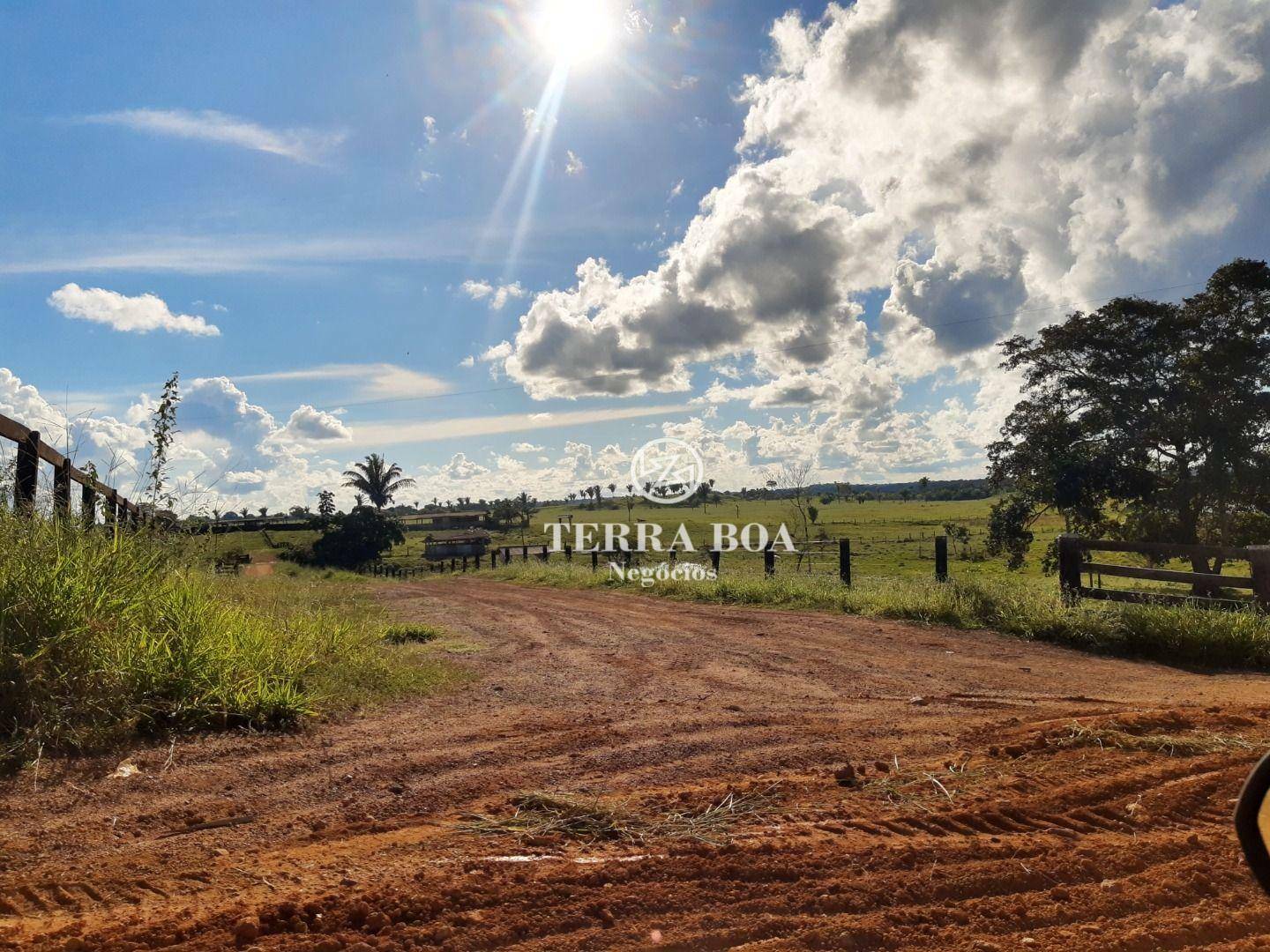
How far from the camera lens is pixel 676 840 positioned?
10.3 feet

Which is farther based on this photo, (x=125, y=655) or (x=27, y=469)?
(x=27, y=469)

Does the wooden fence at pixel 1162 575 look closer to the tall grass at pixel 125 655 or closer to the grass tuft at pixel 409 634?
the grass tuft at pixel 409 634

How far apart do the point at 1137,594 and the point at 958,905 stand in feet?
29.5

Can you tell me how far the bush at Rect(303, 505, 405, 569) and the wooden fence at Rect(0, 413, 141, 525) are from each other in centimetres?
3788

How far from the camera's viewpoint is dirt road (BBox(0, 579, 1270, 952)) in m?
2.44

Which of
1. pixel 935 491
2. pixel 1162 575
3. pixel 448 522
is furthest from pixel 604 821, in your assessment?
pixel 935 491

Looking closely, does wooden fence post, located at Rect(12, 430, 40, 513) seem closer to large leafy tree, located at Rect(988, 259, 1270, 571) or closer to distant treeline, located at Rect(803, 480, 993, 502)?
large leafy tree, located at Rect(988, 259, 1270, 571)

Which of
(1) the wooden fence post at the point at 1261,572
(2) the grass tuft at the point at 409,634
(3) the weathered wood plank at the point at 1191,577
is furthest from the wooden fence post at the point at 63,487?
(1) the wooden fence post at the point at 1261,572

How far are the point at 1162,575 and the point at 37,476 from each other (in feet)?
40.4

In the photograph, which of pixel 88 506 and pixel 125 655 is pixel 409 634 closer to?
pixel 88 506

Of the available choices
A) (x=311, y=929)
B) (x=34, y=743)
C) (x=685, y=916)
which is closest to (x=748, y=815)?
(x=685, y=916)

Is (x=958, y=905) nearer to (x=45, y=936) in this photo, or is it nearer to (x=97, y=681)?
(x=45, y=936)

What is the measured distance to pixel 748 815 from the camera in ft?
11.2

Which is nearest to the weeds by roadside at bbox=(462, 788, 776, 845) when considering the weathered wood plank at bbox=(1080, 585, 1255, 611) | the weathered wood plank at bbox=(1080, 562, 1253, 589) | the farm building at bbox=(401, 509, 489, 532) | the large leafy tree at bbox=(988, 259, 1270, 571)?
the weathered wood plank at bbox=(1080, 562, 1253, 589)
